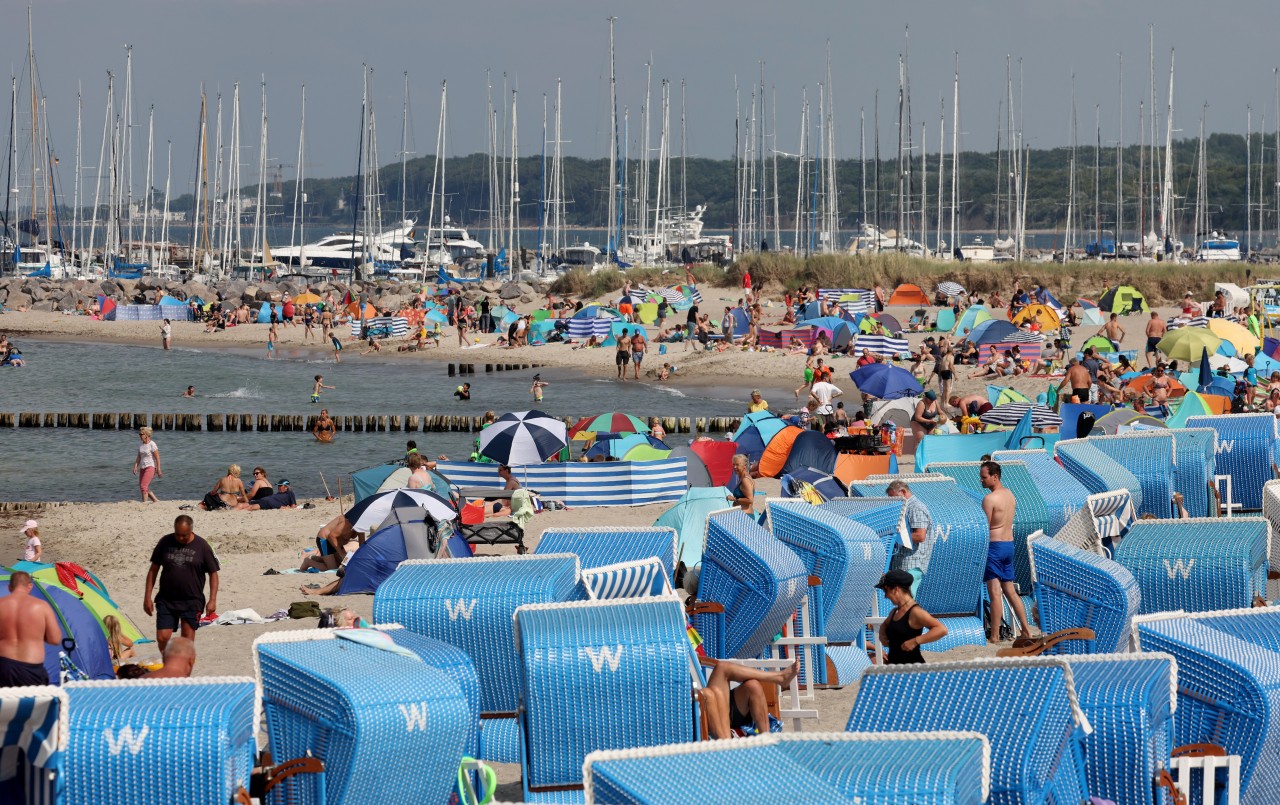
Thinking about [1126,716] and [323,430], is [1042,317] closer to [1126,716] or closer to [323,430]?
[323,430]

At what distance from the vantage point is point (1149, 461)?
13.8 m

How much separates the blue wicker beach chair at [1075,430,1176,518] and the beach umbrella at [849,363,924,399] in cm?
1161

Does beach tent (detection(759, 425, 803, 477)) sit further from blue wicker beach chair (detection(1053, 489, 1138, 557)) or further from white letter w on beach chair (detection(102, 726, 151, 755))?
white letter w on beach chair (detection(102, 726, 151, 755))

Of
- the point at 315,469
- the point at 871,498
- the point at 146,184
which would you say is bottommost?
the point at 315,469

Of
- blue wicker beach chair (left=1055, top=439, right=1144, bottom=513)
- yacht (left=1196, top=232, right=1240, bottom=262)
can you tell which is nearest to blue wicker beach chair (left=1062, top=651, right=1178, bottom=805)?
blue wicker beach chair (left=1055, top=439, right=1144, bottom=513)

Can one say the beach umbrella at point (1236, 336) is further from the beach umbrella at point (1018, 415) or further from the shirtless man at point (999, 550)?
the shirtless man at point (999, 550)

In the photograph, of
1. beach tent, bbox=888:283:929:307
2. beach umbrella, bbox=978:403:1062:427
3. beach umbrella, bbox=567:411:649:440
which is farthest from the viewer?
beach tent, bbox=888:283:929:307

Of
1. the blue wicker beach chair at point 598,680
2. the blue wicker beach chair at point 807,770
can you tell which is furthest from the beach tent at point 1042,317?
the blue wicker beach chair at point 807,770

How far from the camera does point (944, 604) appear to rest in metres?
11.3

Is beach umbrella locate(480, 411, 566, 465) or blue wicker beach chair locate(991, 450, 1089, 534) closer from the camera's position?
blue wicker beach chair locate(991, 450, 1089, 534)

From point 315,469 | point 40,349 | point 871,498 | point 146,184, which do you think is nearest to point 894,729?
point 871,498

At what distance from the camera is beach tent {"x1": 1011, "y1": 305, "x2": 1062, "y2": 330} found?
A: 36344mm

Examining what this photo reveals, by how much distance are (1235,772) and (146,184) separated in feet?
251

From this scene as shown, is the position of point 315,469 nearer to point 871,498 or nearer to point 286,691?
point 871,498
